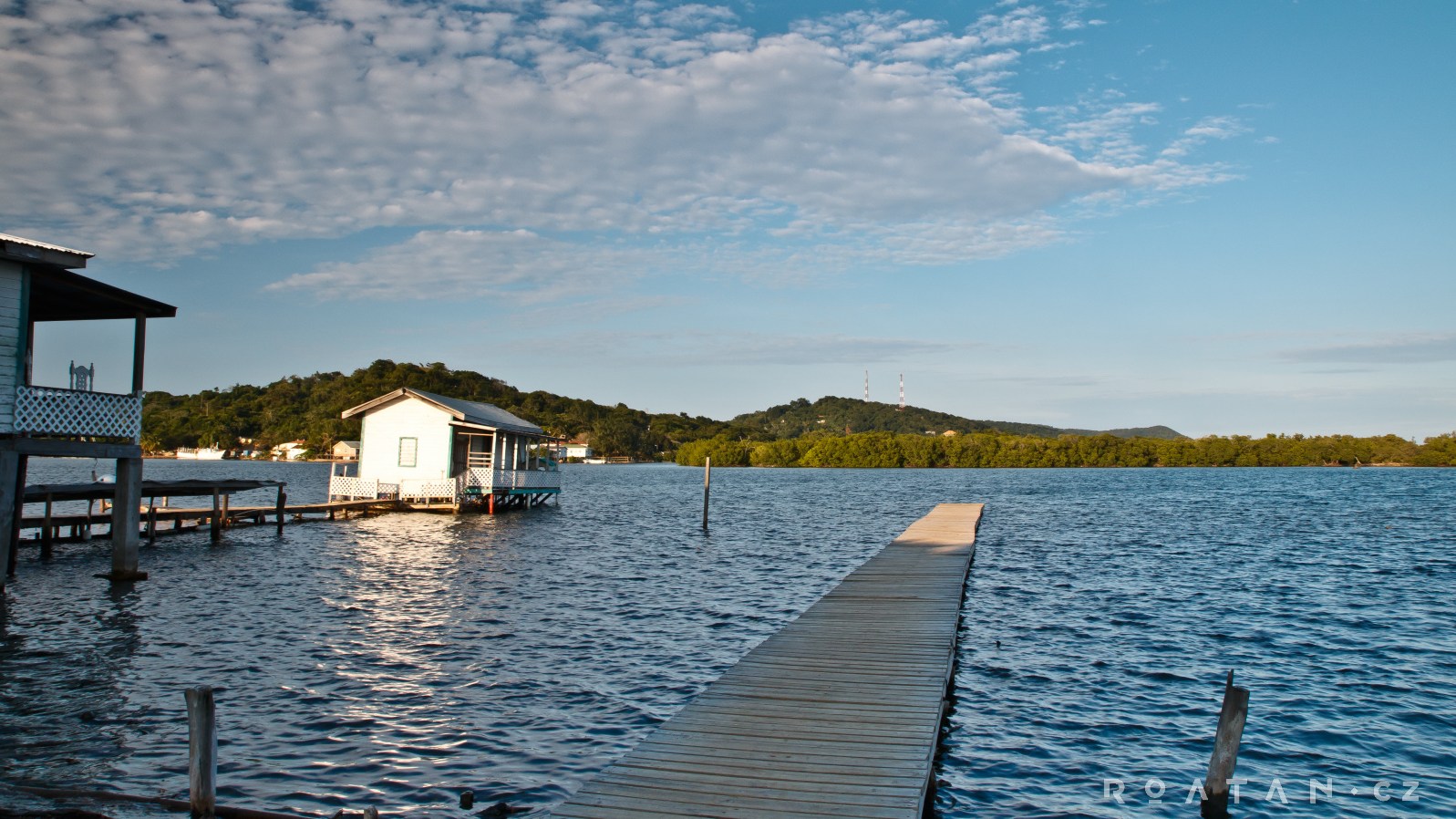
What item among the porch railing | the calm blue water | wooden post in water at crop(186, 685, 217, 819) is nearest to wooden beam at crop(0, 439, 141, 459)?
the calm blue water

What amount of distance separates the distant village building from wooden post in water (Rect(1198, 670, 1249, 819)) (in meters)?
19.5

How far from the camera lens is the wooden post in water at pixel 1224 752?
8.29m

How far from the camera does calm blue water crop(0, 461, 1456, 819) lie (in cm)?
999

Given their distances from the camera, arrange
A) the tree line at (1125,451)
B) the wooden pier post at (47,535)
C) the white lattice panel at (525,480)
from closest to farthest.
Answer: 1. the wooden pier post at (47,535)
2. the white lattice panel at (525,480)
3. the tree line at (1125,451)

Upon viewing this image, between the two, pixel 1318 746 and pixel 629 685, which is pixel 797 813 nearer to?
pixel 629 685

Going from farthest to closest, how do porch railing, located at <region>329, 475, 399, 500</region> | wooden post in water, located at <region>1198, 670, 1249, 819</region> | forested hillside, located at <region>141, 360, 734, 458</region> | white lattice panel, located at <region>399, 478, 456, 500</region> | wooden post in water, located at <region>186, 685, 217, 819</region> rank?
forested hillside, located at <region>141, 360, 734, 458</region>
porch railing, located at <region>329, 475, 399, 500</region>
white lattice panel, located at <region>399, 478, 456, 500</region>
wooden post in water, located at <region>1198, 670, 1249, 819</region>
wooden post in water, located at <region>186, 685, 217, 819</region>

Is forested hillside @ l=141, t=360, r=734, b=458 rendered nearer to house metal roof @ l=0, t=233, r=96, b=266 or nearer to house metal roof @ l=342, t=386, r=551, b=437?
house metal roof @ l=342, t=386, r=551, b=437

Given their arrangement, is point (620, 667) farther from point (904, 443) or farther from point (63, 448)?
point (904, 443)

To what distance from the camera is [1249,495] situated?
76438 millimetres

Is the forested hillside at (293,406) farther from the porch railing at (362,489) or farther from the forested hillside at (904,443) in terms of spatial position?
the porch railing at (362,489)

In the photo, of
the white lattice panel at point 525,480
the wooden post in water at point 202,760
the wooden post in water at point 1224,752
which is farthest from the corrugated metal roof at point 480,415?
the wooden post in water at point 1224,752

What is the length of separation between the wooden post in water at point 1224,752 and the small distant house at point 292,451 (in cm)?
15004

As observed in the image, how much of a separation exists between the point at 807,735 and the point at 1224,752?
13.1 feet

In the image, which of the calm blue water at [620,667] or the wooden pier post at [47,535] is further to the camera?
the wooden pier post at [47,535]
